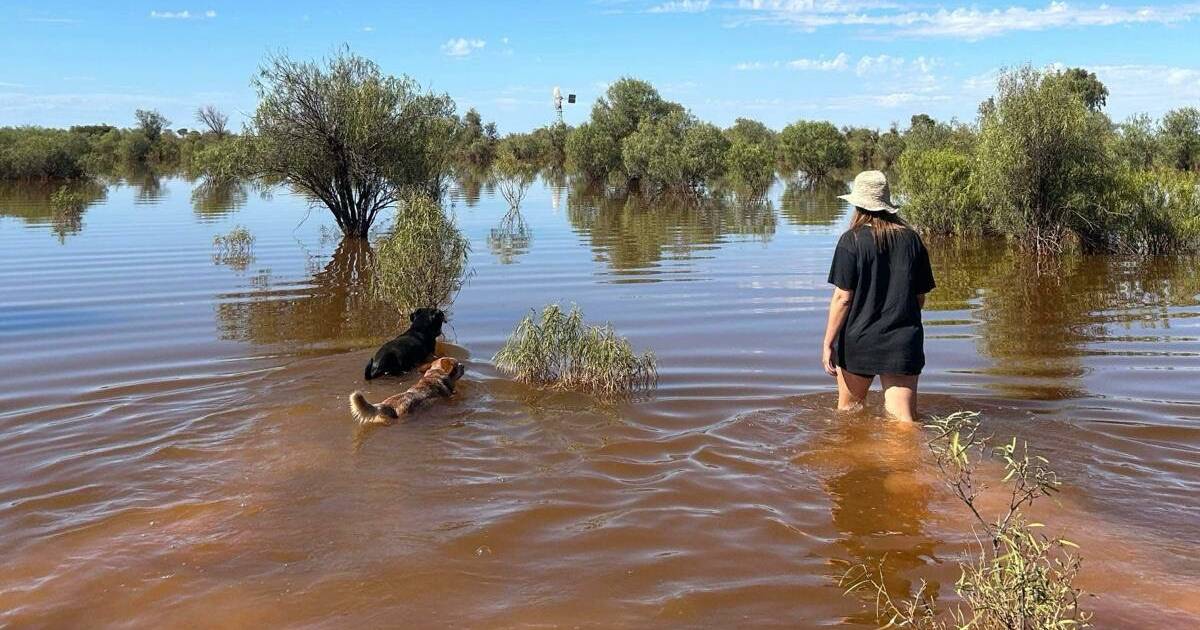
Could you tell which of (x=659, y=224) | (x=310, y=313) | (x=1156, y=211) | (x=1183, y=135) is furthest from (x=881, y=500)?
(x=1183, y=135)

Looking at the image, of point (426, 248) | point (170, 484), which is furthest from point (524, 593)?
point (426, 248)

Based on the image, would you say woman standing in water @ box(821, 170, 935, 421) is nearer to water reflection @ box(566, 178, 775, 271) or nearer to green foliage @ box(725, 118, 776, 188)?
water reflection @ box(566, 178, 775, 271)

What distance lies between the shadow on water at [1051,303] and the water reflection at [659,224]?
5889mm

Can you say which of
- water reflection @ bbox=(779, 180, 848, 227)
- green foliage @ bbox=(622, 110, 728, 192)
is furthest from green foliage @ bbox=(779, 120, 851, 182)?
green foliage @ bbox=(622, 110, 728, 192)

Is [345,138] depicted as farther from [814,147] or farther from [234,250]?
[814,147]

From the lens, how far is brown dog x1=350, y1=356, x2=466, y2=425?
6.71 m

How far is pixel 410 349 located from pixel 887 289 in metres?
5.04

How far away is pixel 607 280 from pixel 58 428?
983cm

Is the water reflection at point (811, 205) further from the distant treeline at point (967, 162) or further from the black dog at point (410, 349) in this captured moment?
the black dog at point (410, 349)

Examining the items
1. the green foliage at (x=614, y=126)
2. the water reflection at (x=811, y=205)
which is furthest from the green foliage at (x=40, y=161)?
the water reflection at (x=811, y=205)

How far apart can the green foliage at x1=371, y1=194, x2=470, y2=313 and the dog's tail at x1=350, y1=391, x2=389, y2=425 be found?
14.2ft

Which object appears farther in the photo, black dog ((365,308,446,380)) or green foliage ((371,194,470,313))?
green foliage ((371,194,470,313))

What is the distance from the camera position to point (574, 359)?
8203 millimetres

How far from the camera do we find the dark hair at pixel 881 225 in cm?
586
